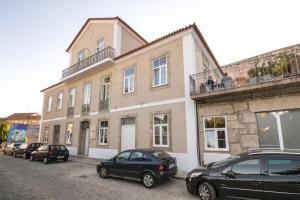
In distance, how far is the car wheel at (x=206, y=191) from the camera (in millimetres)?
5344

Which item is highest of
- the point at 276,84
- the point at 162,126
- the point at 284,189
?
the point at 276,84

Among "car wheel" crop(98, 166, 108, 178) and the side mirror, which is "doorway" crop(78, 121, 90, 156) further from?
the side mirror

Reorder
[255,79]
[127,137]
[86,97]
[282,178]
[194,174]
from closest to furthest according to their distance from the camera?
[282,178] < [194,174] < [255,79] < [127,137] < [86,97]

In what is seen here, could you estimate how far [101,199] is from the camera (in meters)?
5.81

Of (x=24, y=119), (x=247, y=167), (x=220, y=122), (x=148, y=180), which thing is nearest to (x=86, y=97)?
(x=148, y=180)

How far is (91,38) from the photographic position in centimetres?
1859

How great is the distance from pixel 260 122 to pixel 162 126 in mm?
5096

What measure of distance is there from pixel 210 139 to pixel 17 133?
30.8 metres

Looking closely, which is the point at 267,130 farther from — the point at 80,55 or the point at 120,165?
the point at 80,55

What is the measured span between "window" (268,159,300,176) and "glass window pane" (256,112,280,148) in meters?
3.79

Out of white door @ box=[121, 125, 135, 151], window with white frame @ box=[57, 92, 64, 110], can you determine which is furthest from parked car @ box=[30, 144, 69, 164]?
window with white frame @ box=[57, 92, 64, 110]

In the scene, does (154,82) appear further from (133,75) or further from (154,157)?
(154,157)

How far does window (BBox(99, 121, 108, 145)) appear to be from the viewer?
14.4 m

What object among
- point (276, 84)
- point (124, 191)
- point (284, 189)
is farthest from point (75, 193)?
point (276, 84)
